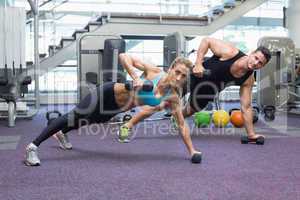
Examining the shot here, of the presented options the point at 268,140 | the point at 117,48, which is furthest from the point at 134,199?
the point at 117,48

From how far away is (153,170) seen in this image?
2.05m

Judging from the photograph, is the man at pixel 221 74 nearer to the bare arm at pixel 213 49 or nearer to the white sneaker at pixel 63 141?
the bare arm at pixel 213 49

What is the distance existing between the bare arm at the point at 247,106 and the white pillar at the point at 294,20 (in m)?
3.35

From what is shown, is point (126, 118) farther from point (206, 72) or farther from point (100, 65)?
point (206, 72)

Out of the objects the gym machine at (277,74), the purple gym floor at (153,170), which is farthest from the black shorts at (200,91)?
the gym machine at (277,74)

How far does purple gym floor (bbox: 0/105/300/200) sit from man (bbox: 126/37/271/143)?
1.00 feet

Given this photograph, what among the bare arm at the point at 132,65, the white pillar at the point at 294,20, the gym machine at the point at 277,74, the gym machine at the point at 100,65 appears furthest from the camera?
the white pillar at the point at 294,20

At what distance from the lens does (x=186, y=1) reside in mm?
6605

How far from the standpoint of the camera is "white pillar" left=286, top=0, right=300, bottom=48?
19.3 feet

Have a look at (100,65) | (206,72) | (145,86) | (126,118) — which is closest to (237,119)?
(206,72)

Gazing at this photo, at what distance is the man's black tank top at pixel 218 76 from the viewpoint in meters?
2.88

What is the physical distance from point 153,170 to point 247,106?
120 cm

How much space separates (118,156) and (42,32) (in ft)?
14.9

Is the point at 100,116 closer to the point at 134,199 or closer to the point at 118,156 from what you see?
the point at 118,156
